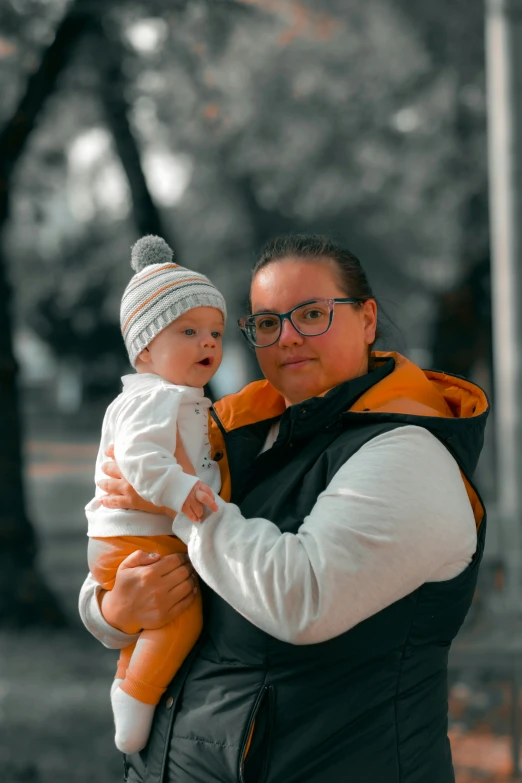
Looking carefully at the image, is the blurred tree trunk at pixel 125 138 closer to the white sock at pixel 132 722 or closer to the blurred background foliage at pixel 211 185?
the blurred background foliage at pixel 211 185

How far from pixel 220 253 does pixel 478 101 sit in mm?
1934

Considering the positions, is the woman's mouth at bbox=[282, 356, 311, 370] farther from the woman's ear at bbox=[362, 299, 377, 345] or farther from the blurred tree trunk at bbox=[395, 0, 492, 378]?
the blurred tree trunk at bbox=[395, 0, 492, 378]

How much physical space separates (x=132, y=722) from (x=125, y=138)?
458 centimetres

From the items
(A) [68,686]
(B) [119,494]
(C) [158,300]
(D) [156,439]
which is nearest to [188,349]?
(C) [158,300]

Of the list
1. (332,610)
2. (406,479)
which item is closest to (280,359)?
(406,479)

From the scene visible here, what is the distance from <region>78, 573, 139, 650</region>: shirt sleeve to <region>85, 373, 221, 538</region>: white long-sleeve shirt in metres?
0.14

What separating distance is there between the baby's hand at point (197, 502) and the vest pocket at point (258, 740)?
1.10ft

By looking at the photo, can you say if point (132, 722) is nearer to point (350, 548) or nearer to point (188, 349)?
point (350, 548)

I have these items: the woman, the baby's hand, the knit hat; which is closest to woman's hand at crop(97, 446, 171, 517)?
the woman

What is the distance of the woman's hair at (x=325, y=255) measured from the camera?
2.01 metres

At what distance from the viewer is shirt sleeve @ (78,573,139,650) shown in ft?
6.55

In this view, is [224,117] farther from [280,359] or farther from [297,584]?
[297,584]

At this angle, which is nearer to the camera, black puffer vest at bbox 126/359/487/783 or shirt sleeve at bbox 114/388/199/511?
black puffer vest at bbox 126/359/487/783

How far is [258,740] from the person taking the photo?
66.8 inches
